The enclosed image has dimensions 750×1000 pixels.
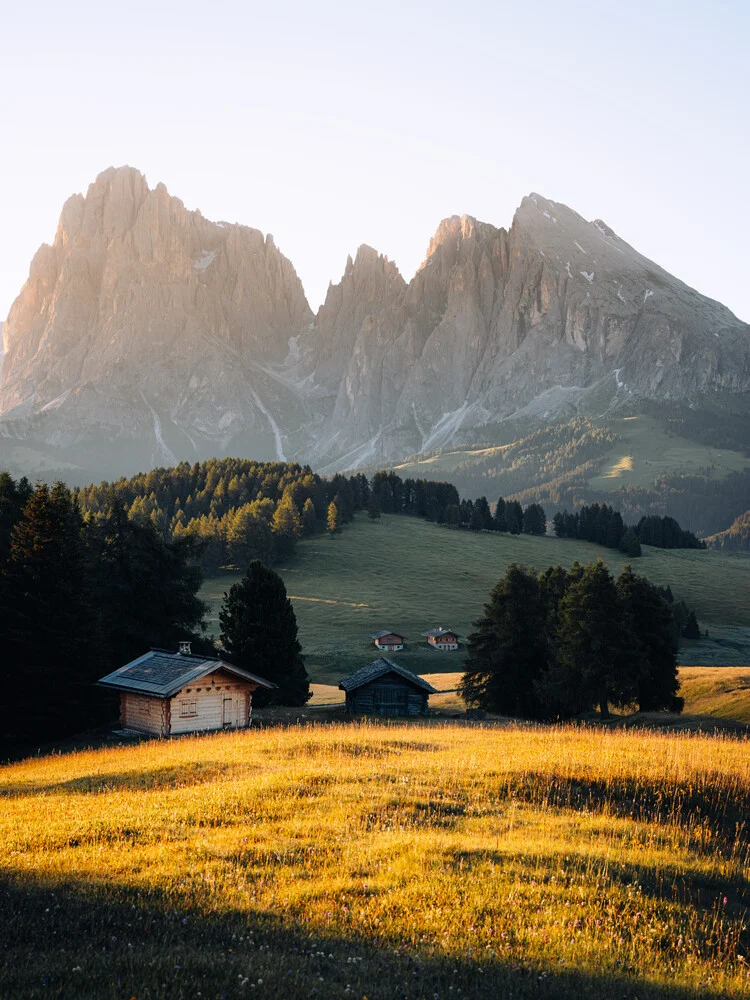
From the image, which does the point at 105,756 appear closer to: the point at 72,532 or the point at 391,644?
the point at 72,532

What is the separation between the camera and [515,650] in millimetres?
57750

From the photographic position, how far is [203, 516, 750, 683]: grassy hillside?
97.1 m

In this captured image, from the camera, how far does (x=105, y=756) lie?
2909 cm

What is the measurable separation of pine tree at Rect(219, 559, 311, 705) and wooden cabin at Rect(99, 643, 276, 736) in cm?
1112

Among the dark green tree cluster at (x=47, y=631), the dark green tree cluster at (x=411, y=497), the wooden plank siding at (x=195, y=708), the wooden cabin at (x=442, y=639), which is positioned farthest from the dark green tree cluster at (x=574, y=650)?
the dark green tree cluster at (x=411, y=497)

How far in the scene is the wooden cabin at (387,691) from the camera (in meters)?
53.2

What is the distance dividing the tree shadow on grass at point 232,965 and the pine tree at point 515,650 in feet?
161

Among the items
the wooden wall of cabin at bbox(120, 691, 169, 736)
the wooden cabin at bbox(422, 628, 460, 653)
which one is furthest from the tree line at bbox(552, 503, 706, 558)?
the wooden wall of cabin at bbox(120, 691, 169, 736)

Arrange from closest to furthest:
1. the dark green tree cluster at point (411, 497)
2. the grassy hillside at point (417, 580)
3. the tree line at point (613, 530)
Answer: the grassy hillside at point (417, 580)
the tree line at point (613, 530)
the dark green tree cluster at point (411, 497)

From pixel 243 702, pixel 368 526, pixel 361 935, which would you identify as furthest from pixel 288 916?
pixel 368 526

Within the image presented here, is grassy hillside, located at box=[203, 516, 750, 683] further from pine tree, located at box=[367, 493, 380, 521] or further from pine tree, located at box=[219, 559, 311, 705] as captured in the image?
pine tree, located at box=[219, 559, 311, 705]

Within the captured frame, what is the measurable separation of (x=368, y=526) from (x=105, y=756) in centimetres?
13460

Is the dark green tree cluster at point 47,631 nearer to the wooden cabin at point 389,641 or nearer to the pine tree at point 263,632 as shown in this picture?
the pine tree at point 263,632

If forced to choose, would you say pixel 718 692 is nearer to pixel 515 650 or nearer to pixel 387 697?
pixel 515 650
